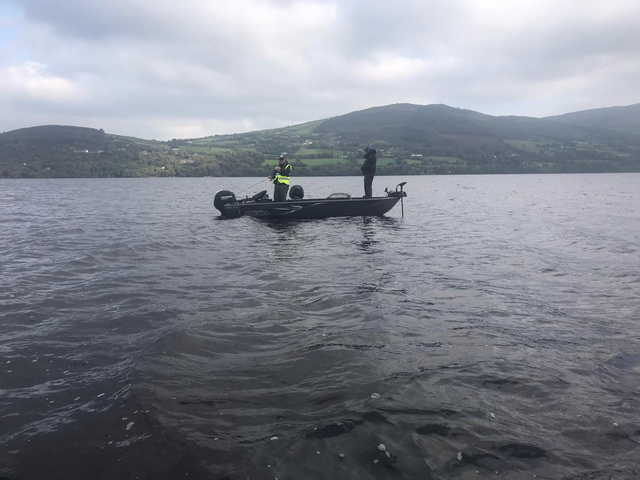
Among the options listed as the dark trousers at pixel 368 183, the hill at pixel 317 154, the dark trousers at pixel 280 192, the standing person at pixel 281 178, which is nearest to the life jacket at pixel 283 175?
the standing person at pixel 281 178

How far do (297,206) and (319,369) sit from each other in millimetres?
15882

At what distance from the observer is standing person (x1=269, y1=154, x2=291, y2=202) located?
19.9 metres

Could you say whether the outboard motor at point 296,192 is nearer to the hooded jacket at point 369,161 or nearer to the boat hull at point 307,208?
the boat hull at point 307,208

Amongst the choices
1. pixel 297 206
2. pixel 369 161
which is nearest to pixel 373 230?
pixel 297 206

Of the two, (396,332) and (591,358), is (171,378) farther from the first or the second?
(591,358)

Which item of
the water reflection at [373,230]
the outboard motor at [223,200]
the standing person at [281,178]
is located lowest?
the water reflection at [373,230]

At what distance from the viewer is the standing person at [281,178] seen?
19922mm

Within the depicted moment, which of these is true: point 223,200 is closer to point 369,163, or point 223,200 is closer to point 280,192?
point 280,192

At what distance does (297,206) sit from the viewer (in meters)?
20.7

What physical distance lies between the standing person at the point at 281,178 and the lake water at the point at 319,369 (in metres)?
9.28

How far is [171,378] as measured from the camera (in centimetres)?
502

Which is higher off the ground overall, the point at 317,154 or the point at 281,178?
the point at 317,154

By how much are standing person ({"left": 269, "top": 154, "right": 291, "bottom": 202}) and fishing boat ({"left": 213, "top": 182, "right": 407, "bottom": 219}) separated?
46 cm

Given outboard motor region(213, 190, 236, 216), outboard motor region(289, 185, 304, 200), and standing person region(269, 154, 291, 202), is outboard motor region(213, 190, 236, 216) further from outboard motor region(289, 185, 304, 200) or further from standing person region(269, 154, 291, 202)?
outboard motor region(289, 185, 304, 200)
